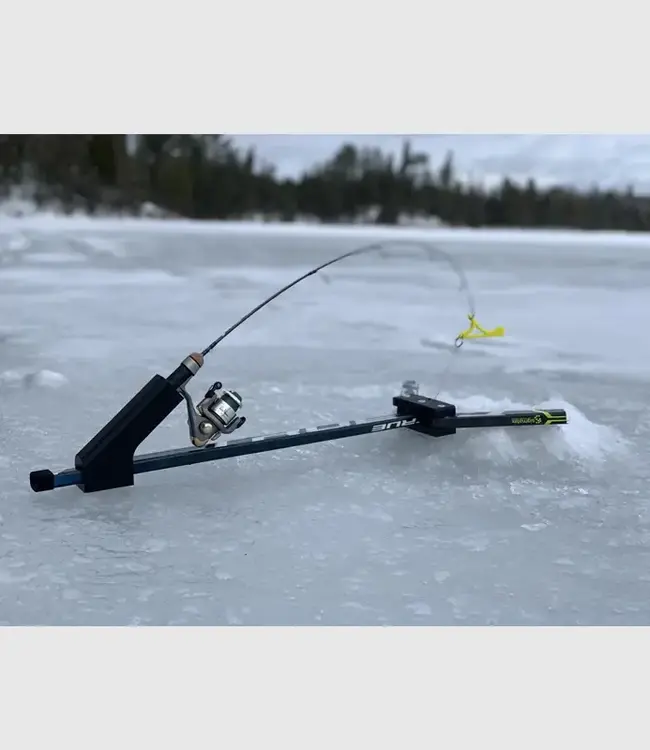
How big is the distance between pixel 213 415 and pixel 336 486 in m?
0.51

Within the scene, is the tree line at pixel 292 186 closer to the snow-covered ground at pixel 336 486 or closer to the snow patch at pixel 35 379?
the snow-covered ground at pixel 336 486

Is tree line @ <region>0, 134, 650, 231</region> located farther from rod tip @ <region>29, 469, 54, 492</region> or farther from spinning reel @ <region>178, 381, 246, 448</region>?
rod tip @ <region>29, 469, 54, 492</region>

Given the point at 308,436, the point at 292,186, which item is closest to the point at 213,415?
the point at 308,436

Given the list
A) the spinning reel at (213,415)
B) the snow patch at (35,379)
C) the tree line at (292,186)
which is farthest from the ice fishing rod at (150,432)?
the tree line at (292,186)

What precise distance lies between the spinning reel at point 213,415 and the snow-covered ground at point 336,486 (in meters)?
0.20

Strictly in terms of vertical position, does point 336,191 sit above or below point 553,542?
above

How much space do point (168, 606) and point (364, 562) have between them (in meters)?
0.57

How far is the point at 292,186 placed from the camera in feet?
32.2

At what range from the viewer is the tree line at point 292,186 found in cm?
972

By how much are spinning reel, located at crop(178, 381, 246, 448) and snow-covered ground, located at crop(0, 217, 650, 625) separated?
0.20 meters

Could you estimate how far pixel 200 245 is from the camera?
405 inches

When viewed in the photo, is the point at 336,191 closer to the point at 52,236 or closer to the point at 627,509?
the point at 52,236

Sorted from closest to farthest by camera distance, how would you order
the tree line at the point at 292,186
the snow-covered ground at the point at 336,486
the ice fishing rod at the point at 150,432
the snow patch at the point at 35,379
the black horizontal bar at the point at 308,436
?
the snow-covered ground at the point at 336,486
the ice fishing rod at the point at 150,432
the black horizontal bar at the point at 308,436
the snow patch at the point at 35,379
the tree line at the point at 292,186

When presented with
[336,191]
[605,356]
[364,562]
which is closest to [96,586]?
[364,562]
